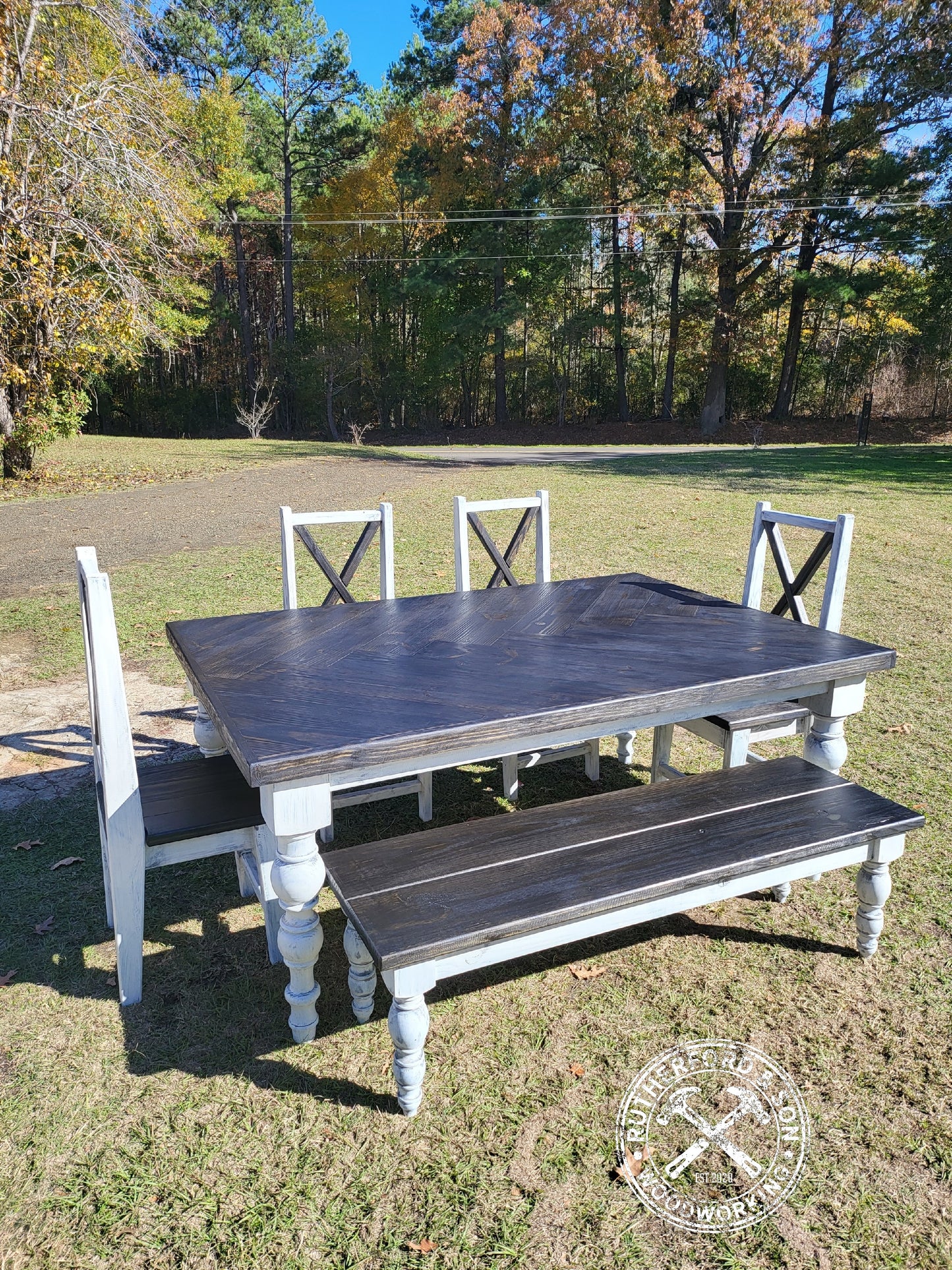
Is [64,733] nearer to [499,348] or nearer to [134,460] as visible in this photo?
[134,460]

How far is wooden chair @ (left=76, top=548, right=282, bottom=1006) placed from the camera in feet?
7.88

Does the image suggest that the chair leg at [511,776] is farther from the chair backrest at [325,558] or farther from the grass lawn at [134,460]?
the grass lawn at [134,460]

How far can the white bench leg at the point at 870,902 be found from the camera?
2688 millimetres

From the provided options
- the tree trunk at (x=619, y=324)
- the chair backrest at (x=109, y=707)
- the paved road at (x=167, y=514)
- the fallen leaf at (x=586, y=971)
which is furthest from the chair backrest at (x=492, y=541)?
the tree trunk at (x=619, y=324)

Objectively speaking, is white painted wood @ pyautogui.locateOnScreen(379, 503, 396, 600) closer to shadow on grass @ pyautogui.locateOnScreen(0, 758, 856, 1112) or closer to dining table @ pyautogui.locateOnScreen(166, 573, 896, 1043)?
dining table @ pyautogui.locateOnScreen(166, 573, 896, 1043)

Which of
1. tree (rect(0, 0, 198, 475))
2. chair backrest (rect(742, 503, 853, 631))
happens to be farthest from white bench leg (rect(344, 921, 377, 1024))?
tree (rect(0, 0, 198, 475))

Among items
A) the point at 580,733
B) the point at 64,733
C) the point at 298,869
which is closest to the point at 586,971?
the point at 580,733

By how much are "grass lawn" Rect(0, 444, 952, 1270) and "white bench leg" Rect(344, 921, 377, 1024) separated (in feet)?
0.21

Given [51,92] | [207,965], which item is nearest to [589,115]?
[51,92]

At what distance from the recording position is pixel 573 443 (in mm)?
26844

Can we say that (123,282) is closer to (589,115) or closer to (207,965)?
(207,965)

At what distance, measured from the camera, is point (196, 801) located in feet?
9.04

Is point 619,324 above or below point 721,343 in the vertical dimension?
above

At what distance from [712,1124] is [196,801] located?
5.75 feet
